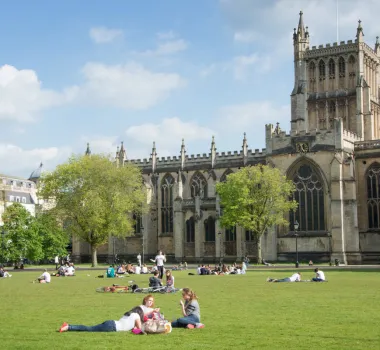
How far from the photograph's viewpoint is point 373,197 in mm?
74062

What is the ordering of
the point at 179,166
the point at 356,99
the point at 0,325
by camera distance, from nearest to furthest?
1. the point at 0,325
2. the point at 356,99
3. the point at 179,166

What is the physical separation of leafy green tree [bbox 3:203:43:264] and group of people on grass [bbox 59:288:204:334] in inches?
2534

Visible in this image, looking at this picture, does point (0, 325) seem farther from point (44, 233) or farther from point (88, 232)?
point (44, 233)

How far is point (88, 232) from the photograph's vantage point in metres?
→ 75.2

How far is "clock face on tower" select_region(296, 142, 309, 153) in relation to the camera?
75.0 metres

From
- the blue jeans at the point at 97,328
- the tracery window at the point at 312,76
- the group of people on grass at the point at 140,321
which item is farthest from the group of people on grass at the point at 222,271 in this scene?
the tracery window at the point at 312,76

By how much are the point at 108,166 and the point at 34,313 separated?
179ft

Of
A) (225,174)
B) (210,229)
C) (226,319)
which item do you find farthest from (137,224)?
(226,319)

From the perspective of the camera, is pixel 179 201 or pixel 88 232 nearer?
pixel 88 232

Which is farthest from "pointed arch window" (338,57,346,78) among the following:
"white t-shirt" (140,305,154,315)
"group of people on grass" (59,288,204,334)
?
"white t-shirt" (140,305,154,315)

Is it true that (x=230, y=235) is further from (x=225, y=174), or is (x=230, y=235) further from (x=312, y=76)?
(x=312, y=76)

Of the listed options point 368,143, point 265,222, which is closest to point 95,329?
point 265,222

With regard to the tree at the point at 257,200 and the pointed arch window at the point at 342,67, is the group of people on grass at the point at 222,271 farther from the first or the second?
the pointed arch window at the point at 342,67

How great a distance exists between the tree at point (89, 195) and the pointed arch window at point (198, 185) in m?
15.8
